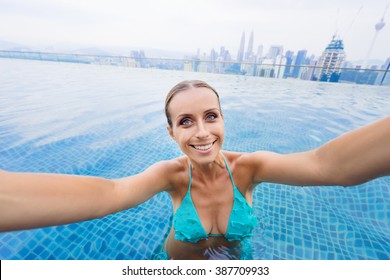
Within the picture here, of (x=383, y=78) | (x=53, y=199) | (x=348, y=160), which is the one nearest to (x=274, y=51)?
(x=383, y=78)

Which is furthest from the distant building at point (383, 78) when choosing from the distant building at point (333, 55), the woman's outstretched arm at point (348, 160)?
the distant building at point (333, 55)

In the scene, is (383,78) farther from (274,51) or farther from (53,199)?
(274,51)

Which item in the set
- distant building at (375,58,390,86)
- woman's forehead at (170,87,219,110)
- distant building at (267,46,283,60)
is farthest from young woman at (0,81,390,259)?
distant building at (267,46,283,60)

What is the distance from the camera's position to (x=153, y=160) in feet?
15.8

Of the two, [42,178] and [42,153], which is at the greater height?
[42,178]

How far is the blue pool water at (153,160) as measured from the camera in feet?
8.63

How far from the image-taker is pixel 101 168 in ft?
14.1

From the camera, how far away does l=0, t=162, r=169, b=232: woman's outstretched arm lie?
0.74 metres

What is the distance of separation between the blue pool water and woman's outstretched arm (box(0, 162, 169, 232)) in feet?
6.18

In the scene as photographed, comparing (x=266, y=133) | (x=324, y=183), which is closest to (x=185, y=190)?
(x=324, y=183)

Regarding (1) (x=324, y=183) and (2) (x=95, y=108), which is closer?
(1) (x=324, y=183)
